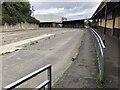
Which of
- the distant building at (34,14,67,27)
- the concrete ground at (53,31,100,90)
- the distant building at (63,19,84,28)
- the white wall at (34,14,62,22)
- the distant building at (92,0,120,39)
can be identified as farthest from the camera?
the white wall at (34,14,62,22)

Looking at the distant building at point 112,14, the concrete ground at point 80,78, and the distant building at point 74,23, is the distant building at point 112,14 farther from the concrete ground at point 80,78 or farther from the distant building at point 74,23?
the distant building at point 74,23

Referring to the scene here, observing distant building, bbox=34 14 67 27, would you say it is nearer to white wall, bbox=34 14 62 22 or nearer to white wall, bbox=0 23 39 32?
white wall, bbox=34 14 62 22

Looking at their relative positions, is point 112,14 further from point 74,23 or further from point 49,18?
point 49,18

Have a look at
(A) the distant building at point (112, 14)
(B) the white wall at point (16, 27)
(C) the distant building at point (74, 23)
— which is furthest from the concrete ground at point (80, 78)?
(C) the distant building at point (74, 23)

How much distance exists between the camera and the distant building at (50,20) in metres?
113

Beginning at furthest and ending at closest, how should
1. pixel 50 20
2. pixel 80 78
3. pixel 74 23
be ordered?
pixel 50 20 < pixel 74 23 < pixel 80 78

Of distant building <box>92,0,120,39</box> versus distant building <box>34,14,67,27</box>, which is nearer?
distant building <box>92,0,120,39</box>

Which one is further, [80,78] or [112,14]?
[112,14]

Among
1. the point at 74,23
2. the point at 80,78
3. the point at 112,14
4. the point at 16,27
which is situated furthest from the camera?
the point at 74,23

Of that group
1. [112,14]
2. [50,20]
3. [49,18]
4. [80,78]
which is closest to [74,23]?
[50,20]

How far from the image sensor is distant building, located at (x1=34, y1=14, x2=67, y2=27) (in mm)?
113250

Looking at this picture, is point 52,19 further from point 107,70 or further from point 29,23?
point 107,70

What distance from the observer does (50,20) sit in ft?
379

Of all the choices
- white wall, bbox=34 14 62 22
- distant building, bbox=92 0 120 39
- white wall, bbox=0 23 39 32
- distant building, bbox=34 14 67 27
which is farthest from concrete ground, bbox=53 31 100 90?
white wall, bbox=34 14 62 22
